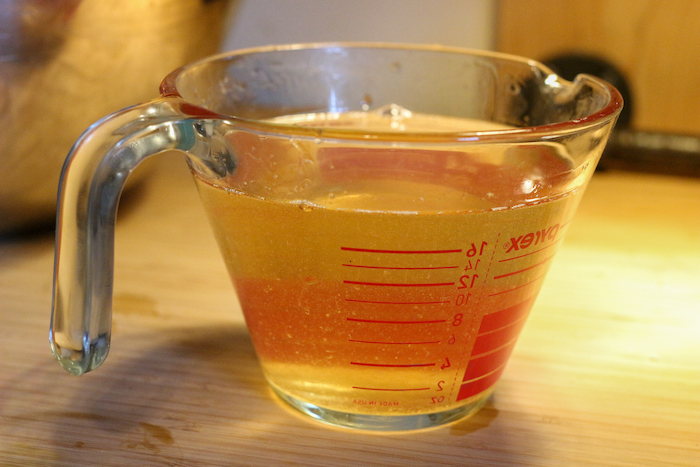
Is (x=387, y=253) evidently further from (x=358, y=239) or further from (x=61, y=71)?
(x=61, y=71)

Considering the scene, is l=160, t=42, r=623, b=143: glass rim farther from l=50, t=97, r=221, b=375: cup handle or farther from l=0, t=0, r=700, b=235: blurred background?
l=0, t=0, r=700, b=235: blurred background

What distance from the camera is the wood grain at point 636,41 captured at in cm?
106

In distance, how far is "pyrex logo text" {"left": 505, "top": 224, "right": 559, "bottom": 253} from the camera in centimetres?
45

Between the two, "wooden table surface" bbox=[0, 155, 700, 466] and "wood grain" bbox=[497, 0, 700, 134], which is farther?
"wood grain" bbox=[497, 0, 700, 134]

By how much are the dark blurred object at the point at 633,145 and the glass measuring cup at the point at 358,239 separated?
55cm

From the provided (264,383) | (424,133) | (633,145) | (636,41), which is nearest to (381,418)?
(264,383)

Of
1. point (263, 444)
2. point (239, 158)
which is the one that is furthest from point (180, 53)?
point (263, 444)

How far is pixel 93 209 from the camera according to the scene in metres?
0.43

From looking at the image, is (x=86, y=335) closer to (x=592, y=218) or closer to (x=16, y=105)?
(x=16, y=105)

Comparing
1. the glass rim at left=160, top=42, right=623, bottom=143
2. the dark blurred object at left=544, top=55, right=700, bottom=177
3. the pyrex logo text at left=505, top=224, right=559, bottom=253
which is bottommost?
the dark blurred object at left=544, top=55, right=700, bottom=177

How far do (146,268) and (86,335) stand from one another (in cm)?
33

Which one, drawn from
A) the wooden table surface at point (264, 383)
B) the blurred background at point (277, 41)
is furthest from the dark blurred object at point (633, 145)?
the wooden table surface at point (264, 383)

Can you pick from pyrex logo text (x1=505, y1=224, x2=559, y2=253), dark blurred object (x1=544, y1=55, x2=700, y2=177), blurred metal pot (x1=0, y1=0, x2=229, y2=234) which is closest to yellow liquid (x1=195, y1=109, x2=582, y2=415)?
pyrex logo text (x1=505, y1=224, x2=559, y2=253)

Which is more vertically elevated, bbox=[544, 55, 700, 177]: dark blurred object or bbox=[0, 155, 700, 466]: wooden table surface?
bbox=[544, 55, 700, 177]: dark blurred object
